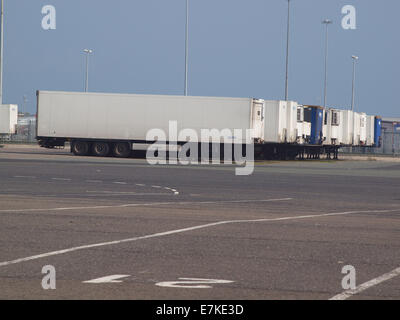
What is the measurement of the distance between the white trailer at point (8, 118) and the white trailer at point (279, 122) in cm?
2044

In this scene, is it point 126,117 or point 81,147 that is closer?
point 126,117

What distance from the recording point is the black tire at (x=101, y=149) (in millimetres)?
51562

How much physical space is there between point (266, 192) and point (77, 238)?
39.9 ft

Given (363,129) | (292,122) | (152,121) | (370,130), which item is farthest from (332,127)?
(152,121)

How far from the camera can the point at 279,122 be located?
52375 millimetres

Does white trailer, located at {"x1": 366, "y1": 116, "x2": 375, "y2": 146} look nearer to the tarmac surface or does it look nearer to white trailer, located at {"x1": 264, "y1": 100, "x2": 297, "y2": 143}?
white trailer, located at {"x1": 264, "y1": 100, "x2": 297, "y2": 143}

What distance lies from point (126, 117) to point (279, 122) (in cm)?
913

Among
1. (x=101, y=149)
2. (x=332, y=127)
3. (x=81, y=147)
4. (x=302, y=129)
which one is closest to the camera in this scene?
(x=101, y=149)

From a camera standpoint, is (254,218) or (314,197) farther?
(314,197)

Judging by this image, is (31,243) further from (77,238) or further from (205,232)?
(205,232)

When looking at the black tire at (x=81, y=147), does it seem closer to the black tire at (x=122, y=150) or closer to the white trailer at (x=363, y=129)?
the black tire at (x=122, y=150)

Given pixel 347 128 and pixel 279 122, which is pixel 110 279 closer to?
pixel 279 122
